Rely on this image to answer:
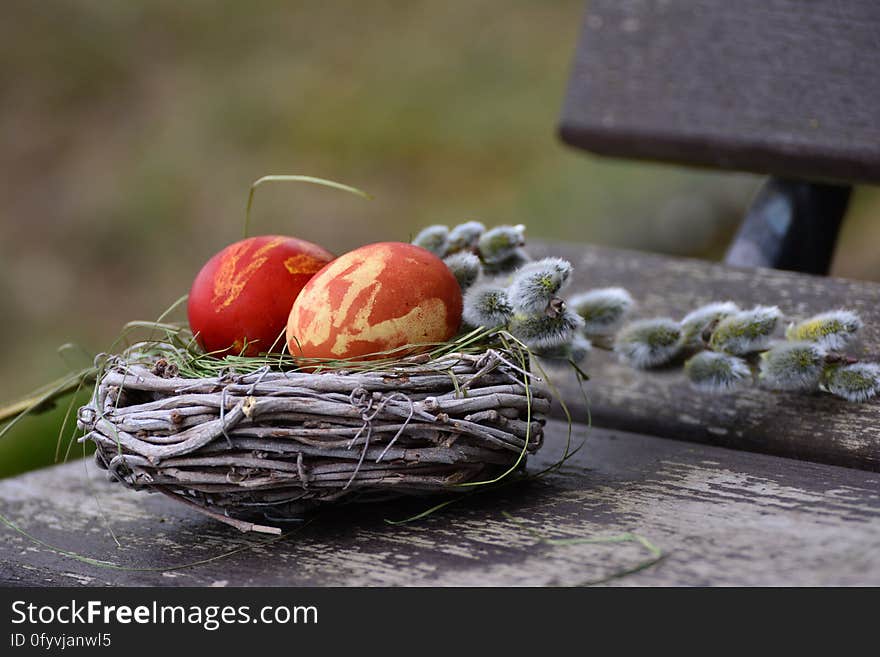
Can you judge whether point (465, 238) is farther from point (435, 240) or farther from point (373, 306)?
point (373, 306)

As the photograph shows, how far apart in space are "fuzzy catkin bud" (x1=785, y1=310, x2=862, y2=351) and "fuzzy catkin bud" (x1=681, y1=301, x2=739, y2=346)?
11 centimetres

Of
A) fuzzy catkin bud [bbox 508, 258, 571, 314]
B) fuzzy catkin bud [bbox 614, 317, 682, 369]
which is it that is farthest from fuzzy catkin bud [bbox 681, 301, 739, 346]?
fuzzy catkin bud [bbox 508, 258, 571, 314]

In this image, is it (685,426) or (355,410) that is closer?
(355,410)

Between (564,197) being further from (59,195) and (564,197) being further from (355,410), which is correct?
(355,410)

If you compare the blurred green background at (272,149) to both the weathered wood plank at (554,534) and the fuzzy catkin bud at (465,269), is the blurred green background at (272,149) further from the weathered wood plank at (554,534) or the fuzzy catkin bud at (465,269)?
the weathered wood plank at (554,534)

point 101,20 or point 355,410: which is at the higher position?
point 101,20

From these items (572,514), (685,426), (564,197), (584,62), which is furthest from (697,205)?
(572,514)

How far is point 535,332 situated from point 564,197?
3.10 meters

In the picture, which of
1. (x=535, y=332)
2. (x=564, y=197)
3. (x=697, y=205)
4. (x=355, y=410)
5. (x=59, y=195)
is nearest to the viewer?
(x=355, y=410)

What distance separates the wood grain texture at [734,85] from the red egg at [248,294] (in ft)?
2.02

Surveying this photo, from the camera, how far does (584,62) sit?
58.1 inches

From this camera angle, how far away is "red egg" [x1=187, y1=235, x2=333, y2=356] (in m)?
1.03
